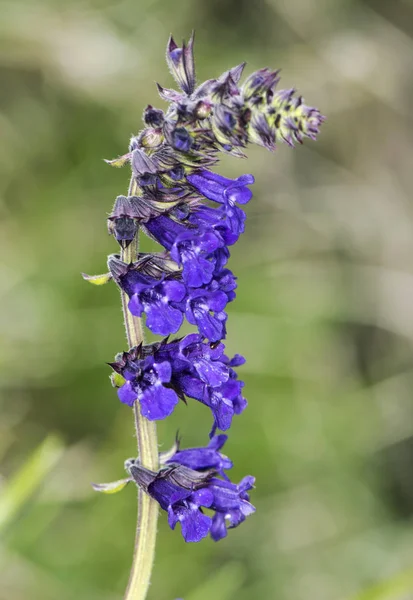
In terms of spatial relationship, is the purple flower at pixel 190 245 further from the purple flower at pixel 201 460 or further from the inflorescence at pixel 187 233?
the purple flower at pixel 201 460

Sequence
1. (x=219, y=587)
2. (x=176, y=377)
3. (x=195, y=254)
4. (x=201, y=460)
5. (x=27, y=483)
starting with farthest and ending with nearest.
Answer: (x=219, y=587) → (x=27, y=483) → (x=201, y=460) → (x=176, y=377) → (x=195, y=254)

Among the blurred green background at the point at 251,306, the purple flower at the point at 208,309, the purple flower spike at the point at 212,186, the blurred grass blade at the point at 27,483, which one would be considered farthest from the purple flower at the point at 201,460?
the blurred green background at the point at 251,306

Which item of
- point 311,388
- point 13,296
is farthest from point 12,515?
point 311,388

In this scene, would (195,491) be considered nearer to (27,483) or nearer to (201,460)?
(201,460)

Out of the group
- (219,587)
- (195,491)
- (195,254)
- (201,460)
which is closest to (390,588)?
(219,587)

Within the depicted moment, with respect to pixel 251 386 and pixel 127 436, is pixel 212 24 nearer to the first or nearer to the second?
pixel 251 386

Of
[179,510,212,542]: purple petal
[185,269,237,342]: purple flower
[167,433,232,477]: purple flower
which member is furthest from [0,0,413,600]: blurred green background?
[185,269,237,342]: purple flower
